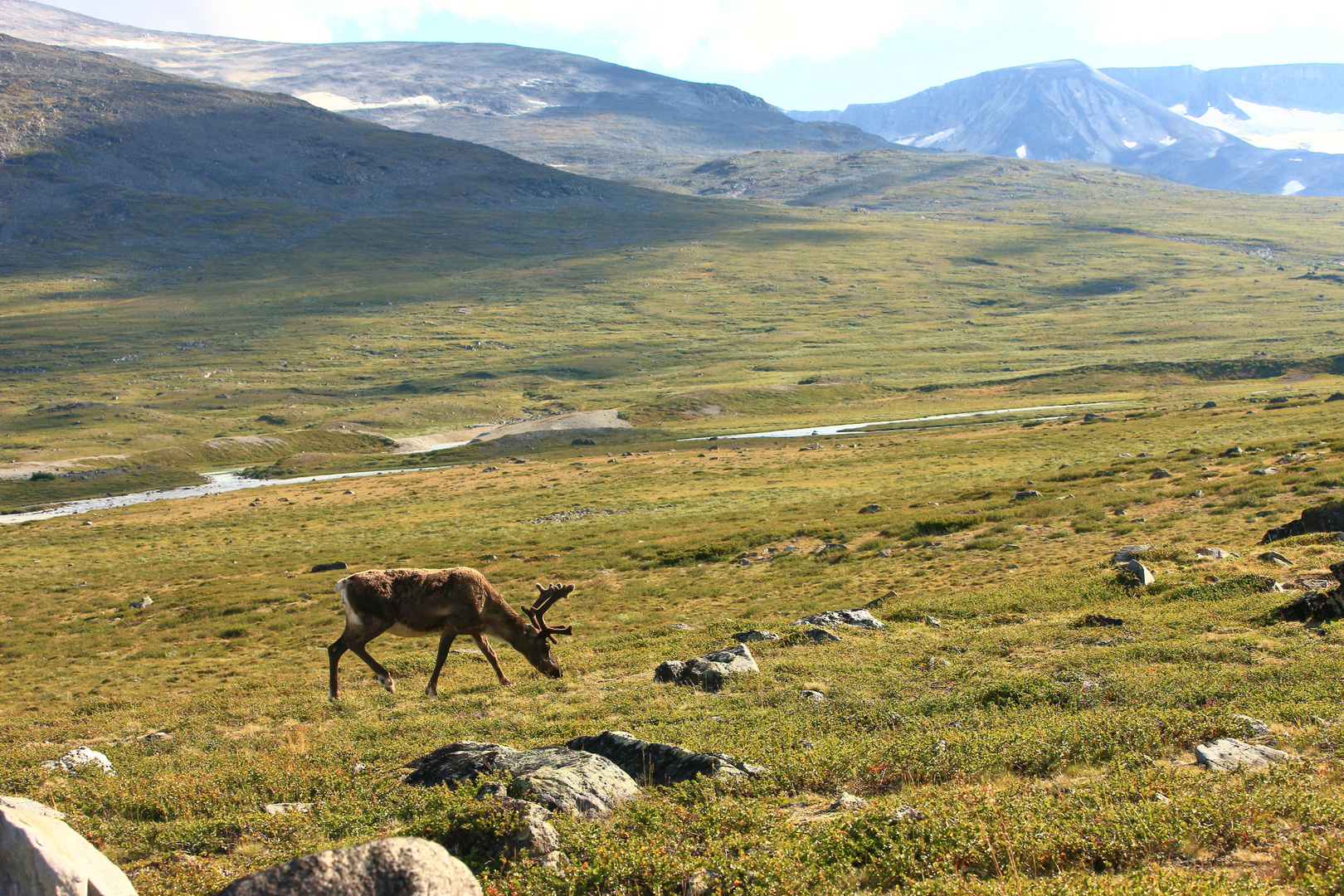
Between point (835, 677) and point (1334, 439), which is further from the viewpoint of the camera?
point (1334, 439)

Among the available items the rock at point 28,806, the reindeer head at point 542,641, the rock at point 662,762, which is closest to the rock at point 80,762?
the rock at point 28,806

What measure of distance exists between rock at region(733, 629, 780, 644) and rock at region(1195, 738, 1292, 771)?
11792 mm

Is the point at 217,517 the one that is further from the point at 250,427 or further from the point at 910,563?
the point at 250,427

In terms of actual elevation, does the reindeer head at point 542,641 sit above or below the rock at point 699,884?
below

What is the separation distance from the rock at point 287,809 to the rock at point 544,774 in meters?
1.37

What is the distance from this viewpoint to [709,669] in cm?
1820

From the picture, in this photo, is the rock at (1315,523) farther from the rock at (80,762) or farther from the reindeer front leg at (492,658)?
the rock at (80,762)

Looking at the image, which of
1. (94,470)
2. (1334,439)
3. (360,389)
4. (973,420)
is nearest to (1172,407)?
(973,420)

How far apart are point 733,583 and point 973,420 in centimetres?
8861

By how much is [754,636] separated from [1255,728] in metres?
12.2

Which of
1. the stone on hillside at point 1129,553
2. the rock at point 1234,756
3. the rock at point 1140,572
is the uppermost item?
the rock at point 1234,756

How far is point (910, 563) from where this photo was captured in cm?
3312

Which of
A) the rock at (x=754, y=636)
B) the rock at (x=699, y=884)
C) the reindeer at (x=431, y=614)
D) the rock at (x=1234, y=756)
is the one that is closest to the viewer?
the rock at (x=699, y=884)

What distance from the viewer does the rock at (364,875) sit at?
676cm
